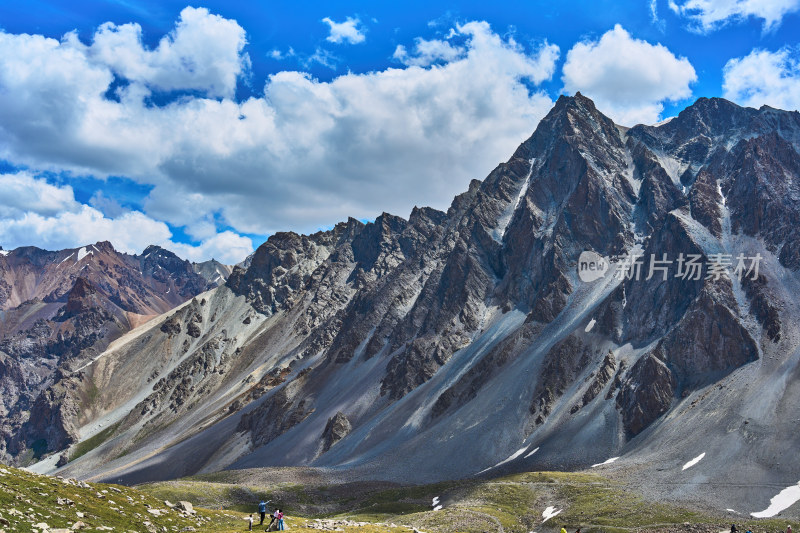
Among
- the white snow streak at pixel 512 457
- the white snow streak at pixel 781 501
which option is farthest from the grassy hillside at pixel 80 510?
the white snow streak at pixel 512 457

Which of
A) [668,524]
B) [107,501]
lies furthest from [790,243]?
[107,501]

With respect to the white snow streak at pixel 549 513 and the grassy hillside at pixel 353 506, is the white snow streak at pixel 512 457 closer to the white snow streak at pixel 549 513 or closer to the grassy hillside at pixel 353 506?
the grassy hillside at pixel 353 506

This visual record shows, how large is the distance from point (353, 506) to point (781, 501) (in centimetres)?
7957

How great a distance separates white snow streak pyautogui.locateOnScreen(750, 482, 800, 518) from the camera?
87.1 m

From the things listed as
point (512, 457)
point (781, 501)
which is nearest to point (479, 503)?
point (781, 501)

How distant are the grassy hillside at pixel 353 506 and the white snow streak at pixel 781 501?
25.3 ft

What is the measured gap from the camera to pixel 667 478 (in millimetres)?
112312

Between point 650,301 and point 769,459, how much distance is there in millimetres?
87906

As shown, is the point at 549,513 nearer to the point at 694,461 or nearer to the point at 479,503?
the point at 479,503

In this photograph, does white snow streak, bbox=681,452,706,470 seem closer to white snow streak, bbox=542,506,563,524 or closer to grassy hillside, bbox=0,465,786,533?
grassy hillside, bbox=0,465,786,533

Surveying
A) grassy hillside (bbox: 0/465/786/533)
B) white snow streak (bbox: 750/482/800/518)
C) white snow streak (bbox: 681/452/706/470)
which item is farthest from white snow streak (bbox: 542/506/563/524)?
white snow streak (bbox: 681/452/706/470)

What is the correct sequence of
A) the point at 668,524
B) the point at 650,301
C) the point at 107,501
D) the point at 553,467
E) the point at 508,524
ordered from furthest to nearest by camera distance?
→ the point at 650,301
the point at 553,467
the point at 508,524
the point at 668,524
the point at 107,501

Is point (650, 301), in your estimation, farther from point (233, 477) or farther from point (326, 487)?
point (233, 477)

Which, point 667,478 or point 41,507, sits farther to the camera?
point 667,478
